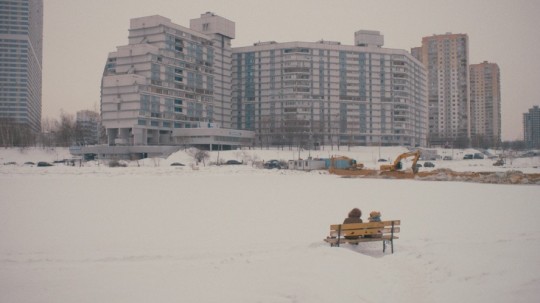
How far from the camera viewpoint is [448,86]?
193375 mm

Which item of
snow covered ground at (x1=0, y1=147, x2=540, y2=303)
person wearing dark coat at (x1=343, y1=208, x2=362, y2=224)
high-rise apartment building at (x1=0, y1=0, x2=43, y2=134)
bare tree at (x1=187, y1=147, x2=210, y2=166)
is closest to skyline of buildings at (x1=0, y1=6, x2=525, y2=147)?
bare tree at (x1=187, y1=147, x2=210, y2=166)

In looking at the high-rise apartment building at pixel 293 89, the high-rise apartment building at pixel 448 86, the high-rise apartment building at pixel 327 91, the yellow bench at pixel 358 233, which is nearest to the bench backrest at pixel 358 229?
the yellow bench at pixel 358 233

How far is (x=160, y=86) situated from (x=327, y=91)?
5917cm

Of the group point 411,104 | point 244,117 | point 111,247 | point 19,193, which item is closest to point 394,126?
point 411,104

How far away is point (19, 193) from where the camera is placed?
2844 centimetres

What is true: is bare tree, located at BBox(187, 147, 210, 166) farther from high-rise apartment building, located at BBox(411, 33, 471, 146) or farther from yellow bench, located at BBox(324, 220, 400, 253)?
high-rise apartment building, located at BBox(411, 33, 471, 146)

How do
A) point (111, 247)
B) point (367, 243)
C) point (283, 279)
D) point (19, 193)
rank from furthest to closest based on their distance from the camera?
point (19, 193), point (367, 243), point (111, 247), point (283, 279)

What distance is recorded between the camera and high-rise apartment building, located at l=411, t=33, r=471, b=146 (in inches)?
7451

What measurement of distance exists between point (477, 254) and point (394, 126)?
466 feet

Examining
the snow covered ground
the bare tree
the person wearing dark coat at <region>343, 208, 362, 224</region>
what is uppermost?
the bare tree

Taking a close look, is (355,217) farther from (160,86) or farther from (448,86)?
(448,86)

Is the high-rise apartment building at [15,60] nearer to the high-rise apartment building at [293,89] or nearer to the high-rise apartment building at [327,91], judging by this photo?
the high-rise apartment building at [293,89]

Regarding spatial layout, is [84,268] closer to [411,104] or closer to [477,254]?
[477,254]

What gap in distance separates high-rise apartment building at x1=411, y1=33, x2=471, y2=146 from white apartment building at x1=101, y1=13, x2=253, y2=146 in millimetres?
108618
